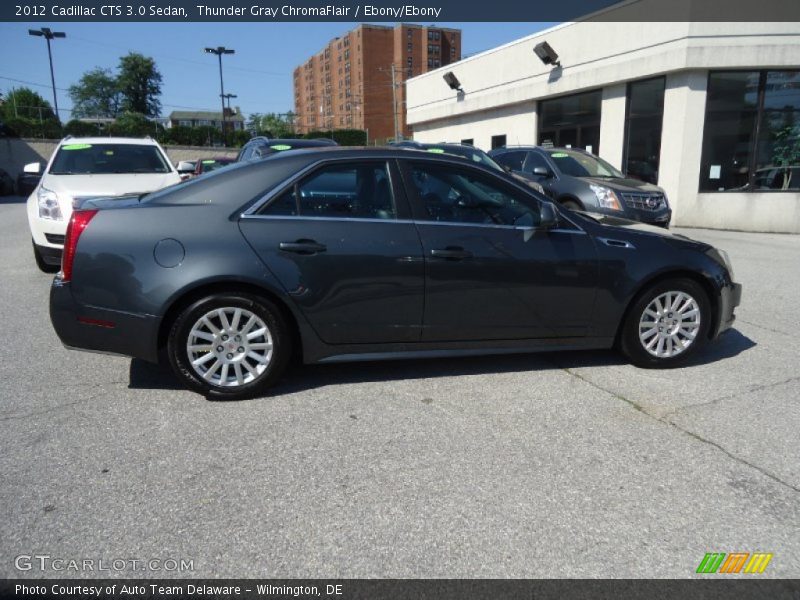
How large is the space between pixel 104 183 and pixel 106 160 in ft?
3.67

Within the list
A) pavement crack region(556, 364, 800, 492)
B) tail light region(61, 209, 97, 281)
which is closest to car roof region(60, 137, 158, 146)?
tail light region(61, 209, 97, 281)

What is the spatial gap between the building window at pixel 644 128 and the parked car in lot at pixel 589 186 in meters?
4.26

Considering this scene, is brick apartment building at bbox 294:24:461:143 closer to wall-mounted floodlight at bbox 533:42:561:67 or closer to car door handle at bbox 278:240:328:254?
wall-mounted floodlight at bbox 533:42:561:67

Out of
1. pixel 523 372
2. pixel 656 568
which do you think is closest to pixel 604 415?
pixel 523 372

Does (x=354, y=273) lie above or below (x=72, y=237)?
below

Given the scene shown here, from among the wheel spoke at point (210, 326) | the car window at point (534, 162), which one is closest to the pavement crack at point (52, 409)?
the wheel spoke at point (210, 326)

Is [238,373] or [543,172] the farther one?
[543,172]

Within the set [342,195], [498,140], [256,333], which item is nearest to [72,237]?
[256,333]

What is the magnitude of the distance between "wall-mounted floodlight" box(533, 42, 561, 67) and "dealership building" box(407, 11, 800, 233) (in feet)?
1.73

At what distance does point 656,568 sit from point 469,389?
193 cm

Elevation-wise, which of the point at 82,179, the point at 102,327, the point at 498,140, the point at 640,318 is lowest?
the point at 640,318

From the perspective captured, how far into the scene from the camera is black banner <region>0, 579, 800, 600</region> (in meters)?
2.25

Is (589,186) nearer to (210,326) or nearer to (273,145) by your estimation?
(273,145)

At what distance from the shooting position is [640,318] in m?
4.51
